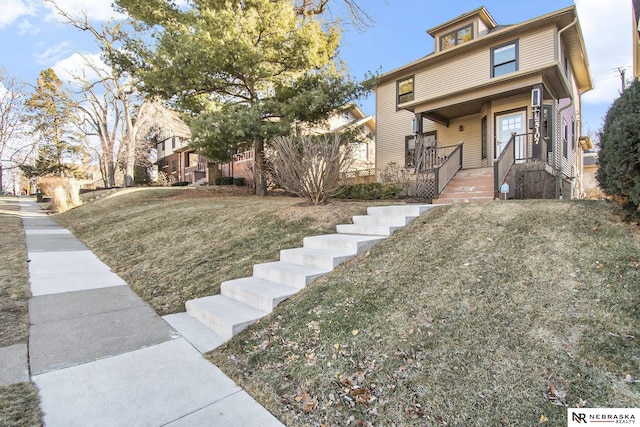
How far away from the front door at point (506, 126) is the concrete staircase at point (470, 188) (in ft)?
5.58

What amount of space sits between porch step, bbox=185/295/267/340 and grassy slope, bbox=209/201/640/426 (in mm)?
144

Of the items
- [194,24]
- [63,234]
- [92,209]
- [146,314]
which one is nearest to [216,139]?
[194,24]

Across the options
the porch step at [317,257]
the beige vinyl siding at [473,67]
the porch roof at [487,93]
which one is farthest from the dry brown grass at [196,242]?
the beige vinyl siding at [473,67]

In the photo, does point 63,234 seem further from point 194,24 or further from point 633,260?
point 633,260

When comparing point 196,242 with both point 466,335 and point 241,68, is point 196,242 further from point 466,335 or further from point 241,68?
point 241,68

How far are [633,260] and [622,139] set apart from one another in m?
1.21

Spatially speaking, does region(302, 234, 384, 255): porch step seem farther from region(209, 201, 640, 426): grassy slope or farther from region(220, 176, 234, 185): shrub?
region(220, 176, 234, 185): shrub

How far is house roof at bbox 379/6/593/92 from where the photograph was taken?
34.3ft

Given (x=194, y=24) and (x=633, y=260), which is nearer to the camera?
(x=633, y=260)

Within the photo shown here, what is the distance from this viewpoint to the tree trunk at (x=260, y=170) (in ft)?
43.0

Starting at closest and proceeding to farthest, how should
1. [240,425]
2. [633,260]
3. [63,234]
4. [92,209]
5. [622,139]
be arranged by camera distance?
1. [240,425]
2. [633,260]
3. [622,139]
4. [63,234]
5. [92,209]

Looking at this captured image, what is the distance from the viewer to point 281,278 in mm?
4219

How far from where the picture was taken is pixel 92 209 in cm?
1334

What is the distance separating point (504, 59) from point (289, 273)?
12.0 m
